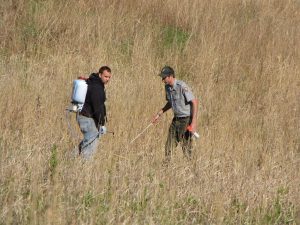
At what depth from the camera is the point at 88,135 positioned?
7242 mm

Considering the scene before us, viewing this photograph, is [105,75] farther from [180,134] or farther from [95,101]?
[180,134]

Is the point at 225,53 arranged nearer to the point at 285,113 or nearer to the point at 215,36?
the point at 215,36

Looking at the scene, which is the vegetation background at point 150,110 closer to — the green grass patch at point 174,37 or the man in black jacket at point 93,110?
the green grass patch at point 174,37

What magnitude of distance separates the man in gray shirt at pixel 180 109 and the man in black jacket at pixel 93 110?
0.83 meters

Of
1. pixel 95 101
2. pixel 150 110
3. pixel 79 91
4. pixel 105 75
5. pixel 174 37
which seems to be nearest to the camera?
pixel 79 91

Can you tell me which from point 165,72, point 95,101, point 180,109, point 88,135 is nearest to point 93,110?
point 95,101

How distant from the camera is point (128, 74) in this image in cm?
1053

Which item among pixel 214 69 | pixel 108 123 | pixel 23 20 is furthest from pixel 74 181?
pixel 23 20

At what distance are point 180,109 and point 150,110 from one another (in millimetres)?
1354

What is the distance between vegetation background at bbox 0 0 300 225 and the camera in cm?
523

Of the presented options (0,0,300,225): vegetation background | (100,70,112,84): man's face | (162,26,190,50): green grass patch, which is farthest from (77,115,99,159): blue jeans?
(162,26,190,50): green grass patch

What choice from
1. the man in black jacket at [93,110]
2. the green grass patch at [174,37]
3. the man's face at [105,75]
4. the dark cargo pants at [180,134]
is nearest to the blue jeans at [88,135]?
the man in black jacket at [93,110]

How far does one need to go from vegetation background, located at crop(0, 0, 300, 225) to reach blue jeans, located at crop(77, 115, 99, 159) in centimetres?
17

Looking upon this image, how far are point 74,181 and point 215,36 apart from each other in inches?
287
